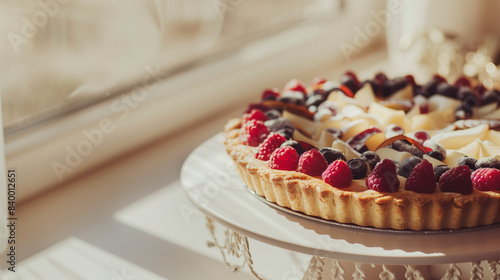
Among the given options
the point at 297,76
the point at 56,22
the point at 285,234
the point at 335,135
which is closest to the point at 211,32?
the point at 297,76

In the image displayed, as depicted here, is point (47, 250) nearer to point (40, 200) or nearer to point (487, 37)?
point (40, 200)

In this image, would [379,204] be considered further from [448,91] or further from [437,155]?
[448,91]

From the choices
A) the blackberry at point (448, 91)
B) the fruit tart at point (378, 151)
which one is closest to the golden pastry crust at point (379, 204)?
the fruit tart at point (378, 151)

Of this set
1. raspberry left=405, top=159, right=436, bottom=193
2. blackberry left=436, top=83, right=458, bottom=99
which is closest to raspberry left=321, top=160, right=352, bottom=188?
raspberry left=405, top=159, right=436, bottom=193

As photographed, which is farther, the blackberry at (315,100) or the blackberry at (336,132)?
the blackberry at (315,100)

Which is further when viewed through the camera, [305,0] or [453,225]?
[305,0]

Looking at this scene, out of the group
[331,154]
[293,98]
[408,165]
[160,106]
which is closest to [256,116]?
[293,98]

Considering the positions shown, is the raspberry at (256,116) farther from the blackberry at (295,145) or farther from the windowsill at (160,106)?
the windowsill at (160,106)
